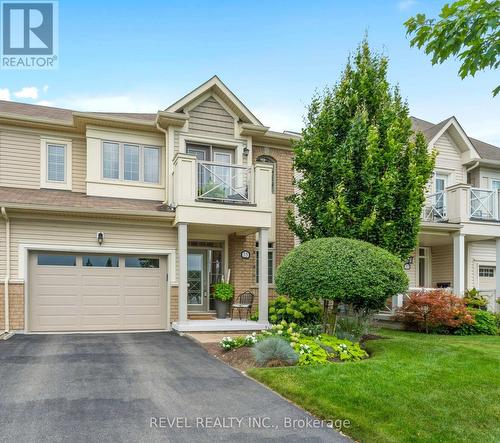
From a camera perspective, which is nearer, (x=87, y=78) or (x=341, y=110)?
(x=341, y=110)

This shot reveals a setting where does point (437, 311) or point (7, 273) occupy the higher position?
point (7, 273)

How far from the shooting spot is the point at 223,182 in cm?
1277

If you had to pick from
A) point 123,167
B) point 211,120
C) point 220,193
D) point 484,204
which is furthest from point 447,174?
point 123,167

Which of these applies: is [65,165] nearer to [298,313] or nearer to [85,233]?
[85,233]

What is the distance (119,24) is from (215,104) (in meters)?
3.67

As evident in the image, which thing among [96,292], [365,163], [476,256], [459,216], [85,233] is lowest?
[96,292]

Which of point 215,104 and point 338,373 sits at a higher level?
point 215,104

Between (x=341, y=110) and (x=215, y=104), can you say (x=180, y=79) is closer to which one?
(x=215, y=104)

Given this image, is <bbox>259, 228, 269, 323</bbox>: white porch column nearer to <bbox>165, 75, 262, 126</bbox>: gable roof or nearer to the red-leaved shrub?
<bbox>165, 75, 262, 126</bbox>: gable roof

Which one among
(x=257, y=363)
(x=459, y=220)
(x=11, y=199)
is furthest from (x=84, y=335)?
(x=459, y=220)

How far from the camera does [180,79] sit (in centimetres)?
1666

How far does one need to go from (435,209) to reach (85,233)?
11.7 metres

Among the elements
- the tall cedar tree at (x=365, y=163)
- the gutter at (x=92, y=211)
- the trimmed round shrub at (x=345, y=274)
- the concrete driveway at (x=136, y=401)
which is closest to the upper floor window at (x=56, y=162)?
the gutter at (x=92, y=211)

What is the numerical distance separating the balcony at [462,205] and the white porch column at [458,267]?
2.13 feet
